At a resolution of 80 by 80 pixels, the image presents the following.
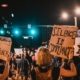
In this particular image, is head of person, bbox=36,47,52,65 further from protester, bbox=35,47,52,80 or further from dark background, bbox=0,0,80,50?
dark background, bbox=0,0,80,50

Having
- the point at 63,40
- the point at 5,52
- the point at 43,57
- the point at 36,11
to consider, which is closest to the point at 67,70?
the point at 63,40

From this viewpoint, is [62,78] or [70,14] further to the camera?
[70,14]

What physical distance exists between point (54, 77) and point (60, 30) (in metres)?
2.12

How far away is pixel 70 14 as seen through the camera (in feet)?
88.5

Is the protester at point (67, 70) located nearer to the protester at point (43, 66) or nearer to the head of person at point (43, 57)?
the protester at point (43, 66)

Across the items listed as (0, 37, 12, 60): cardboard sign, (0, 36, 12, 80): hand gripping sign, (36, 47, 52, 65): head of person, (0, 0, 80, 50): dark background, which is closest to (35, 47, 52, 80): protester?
(36, 47, 52, 65): head of person

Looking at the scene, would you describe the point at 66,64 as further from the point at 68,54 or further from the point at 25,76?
the point at 25,76

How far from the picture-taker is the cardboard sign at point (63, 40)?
7238 millimetres

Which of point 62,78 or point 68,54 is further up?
point 68,54

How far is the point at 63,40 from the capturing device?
7.38m

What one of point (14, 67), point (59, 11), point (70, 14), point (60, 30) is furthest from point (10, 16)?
point (60, 30)

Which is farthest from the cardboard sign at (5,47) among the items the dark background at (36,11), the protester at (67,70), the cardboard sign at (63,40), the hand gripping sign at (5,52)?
the dark background at (36,11)

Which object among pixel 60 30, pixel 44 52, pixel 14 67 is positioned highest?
pixel 60 30

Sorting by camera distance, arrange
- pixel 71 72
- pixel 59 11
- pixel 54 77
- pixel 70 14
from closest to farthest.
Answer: pixel 71 72
pixel 54 77
pixel 70 14
pixel 59 11
